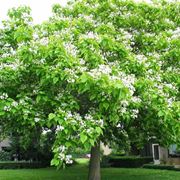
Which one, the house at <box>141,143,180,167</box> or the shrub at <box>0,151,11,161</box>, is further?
the shrub at <box>0,151,11,161</box>

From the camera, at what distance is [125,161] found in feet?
118

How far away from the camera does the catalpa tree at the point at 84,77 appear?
30.7 ft

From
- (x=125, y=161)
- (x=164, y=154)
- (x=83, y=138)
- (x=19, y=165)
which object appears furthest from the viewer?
(x=125, y=161)

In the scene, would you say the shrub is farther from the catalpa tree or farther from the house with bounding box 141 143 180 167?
the catalpa tree

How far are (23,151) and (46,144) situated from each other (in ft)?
8.91

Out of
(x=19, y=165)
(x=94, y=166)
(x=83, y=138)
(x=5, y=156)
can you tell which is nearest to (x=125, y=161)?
(x=19, y=165)

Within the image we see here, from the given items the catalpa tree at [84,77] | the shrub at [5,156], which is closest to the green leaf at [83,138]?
the catalpa tree at [84,77]

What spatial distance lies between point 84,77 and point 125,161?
1097 inches

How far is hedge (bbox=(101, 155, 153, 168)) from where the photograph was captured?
116 ft

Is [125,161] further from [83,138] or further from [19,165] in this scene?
[83,138]

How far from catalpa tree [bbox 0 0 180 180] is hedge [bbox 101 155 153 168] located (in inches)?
810

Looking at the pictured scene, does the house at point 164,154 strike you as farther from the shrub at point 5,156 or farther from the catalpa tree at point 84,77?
the catalpa tree at point 84,77

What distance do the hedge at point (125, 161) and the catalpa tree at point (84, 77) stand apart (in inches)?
810

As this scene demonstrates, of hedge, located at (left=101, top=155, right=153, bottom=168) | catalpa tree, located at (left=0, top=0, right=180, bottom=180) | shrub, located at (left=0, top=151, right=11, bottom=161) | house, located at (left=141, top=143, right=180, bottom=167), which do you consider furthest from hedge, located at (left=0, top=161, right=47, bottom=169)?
catalpa tree, located at (left=0, top=0, right=180, bottom=180)
